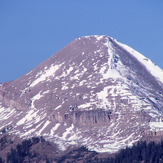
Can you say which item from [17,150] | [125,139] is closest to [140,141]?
[125,139]

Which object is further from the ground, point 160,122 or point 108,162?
point 160,122

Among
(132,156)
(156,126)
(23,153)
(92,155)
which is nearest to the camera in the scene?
(132,156)

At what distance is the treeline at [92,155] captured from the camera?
489 feet

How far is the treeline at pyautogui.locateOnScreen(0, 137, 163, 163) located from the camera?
149 m

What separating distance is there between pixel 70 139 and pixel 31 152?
17.6 metres

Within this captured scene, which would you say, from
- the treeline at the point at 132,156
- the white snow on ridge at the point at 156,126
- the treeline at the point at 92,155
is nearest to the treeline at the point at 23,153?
the treeline at the point at 92,155

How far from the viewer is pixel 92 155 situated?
6786 inches

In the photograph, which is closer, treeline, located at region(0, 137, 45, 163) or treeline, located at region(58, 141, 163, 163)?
treeline, located at region(58, 141, 163, 163)

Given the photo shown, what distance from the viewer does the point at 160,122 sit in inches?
7667

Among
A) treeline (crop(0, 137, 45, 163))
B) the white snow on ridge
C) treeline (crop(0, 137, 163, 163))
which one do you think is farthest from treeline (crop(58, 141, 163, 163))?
the white snow on ridge

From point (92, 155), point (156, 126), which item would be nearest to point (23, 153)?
point (92, 155)

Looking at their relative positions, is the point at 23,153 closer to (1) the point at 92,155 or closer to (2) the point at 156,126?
(1) the point at 92,155

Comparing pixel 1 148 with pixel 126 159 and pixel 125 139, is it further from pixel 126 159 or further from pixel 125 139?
pixel 126 159

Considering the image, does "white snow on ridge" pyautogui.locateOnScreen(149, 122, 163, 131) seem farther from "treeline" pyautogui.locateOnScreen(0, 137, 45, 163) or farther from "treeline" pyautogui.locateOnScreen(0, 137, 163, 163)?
"treeline" pyautogui.locateOnScreen(0, 137, 45, 163)
